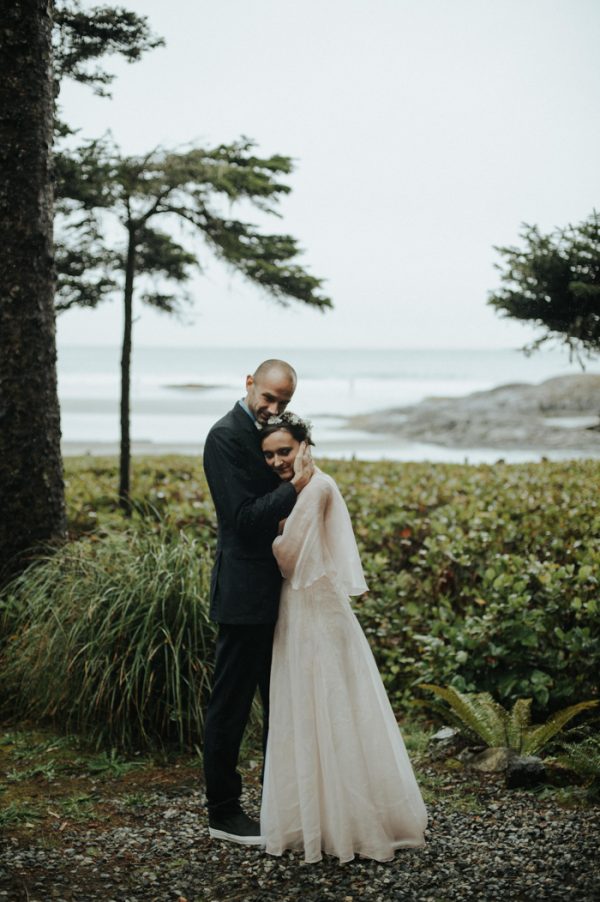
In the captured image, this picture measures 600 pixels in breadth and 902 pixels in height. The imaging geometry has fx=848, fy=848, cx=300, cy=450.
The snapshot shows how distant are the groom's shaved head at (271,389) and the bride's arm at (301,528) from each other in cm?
37

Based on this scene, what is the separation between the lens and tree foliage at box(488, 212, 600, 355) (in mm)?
5930

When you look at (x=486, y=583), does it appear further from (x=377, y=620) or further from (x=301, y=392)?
(x=301, y=392)

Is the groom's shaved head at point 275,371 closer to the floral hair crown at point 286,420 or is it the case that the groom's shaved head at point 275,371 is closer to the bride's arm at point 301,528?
the floral hair crown at point 286,420

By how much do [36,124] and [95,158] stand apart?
10.0ft

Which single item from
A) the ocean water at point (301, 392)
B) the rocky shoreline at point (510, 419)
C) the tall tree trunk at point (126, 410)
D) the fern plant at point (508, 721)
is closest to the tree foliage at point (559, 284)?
the ocean water at point (301, 392)

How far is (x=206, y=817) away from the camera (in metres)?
4.15

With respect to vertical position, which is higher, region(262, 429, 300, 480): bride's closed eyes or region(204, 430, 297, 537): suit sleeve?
region(262, 429, 300, 480): bride's closed eyes

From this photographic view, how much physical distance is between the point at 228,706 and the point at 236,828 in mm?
543

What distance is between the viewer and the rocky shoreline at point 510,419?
23031mm

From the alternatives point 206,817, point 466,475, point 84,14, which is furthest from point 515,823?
point 84,14

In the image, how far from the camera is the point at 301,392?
49.4 meters

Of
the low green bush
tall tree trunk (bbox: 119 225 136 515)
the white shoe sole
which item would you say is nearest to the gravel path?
the white shoe sole

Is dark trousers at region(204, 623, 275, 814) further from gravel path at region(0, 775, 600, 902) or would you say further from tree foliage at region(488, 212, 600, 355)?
tree foliage at region(488, 212, 600, 355)

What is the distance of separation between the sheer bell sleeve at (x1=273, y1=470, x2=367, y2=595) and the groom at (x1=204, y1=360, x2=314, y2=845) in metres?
0.06
